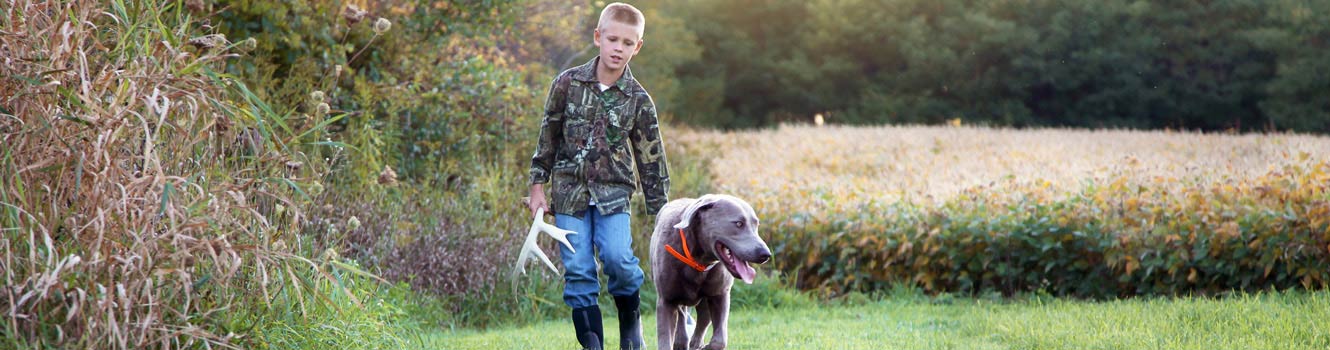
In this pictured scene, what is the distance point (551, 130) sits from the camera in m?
→ 5.48

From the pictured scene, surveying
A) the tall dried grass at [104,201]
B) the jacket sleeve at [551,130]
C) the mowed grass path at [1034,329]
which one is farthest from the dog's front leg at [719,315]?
the tall dried grass at [104,201]

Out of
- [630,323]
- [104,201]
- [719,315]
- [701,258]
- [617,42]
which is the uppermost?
[617,42]

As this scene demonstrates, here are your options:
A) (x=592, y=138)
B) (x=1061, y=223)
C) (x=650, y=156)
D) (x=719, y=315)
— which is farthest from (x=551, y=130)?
(x=1061, y=223)

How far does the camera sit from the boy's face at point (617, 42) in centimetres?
522

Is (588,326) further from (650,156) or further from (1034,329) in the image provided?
(1034,329)

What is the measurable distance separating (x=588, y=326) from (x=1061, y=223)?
449 centimetres

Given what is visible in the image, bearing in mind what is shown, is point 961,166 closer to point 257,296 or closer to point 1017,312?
point 1017,312

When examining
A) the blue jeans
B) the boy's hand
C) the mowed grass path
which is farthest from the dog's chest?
the mowed grass path

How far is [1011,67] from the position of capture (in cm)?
3073

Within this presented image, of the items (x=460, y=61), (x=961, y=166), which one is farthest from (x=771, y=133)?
(x=460, y=61)

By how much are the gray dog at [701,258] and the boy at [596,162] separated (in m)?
0.19

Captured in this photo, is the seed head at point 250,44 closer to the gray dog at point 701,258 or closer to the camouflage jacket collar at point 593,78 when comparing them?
the camouflage jacket collar at point 593,78

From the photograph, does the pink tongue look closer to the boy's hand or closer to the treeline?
the boy's hand

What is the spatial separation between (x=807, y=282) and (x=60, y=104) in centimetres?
689
